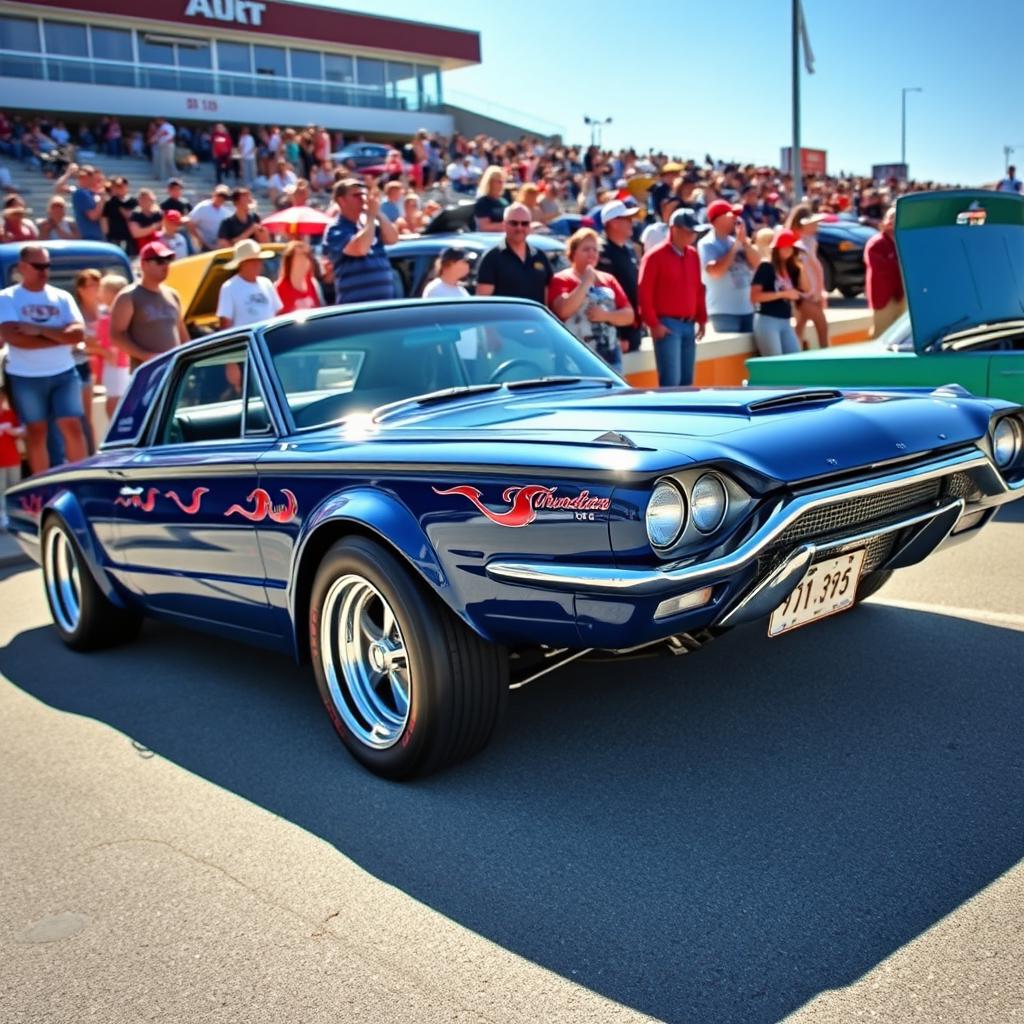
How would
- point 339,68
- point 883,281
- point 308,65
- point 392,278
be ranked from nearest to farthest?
point 392,278 < point 883,281 < point 308,65 < point 339,68

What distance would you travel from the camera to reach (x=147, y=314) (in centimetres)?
879

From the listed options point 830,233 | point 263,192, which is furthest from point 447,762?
point 263,192

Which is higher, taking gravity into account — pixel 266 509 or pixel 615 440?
pixel 615 440

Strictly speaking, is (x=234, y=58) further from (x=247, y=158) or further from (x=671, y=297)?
(x=671, y=297)

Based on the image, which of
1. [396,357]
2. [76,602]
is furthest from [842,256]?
[396,357]

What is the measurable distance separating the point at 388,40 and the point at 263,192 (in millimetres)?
20350

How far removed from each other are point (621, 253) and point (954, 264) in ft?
11.9

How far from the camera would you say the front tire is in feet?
11.8

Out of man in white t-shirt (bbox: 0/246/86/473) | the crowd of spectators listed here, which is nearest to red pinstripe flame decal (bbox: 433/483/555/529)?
the crowd of spectators

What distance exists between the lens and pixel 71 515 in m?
5.71

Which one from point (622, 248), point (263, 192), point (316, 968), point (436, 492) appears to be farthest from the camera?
point (263, 192)

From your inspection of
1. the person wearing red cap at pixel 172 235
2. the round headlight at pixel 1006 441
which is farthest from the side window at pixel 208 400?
the person wearing red cap at pixel 172 235

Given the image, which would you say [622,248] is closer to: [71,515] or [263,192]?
[71,515]

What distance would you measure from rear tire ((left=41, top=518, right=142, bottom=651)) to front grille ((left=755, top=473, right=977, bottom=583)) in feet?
A: 10.9
